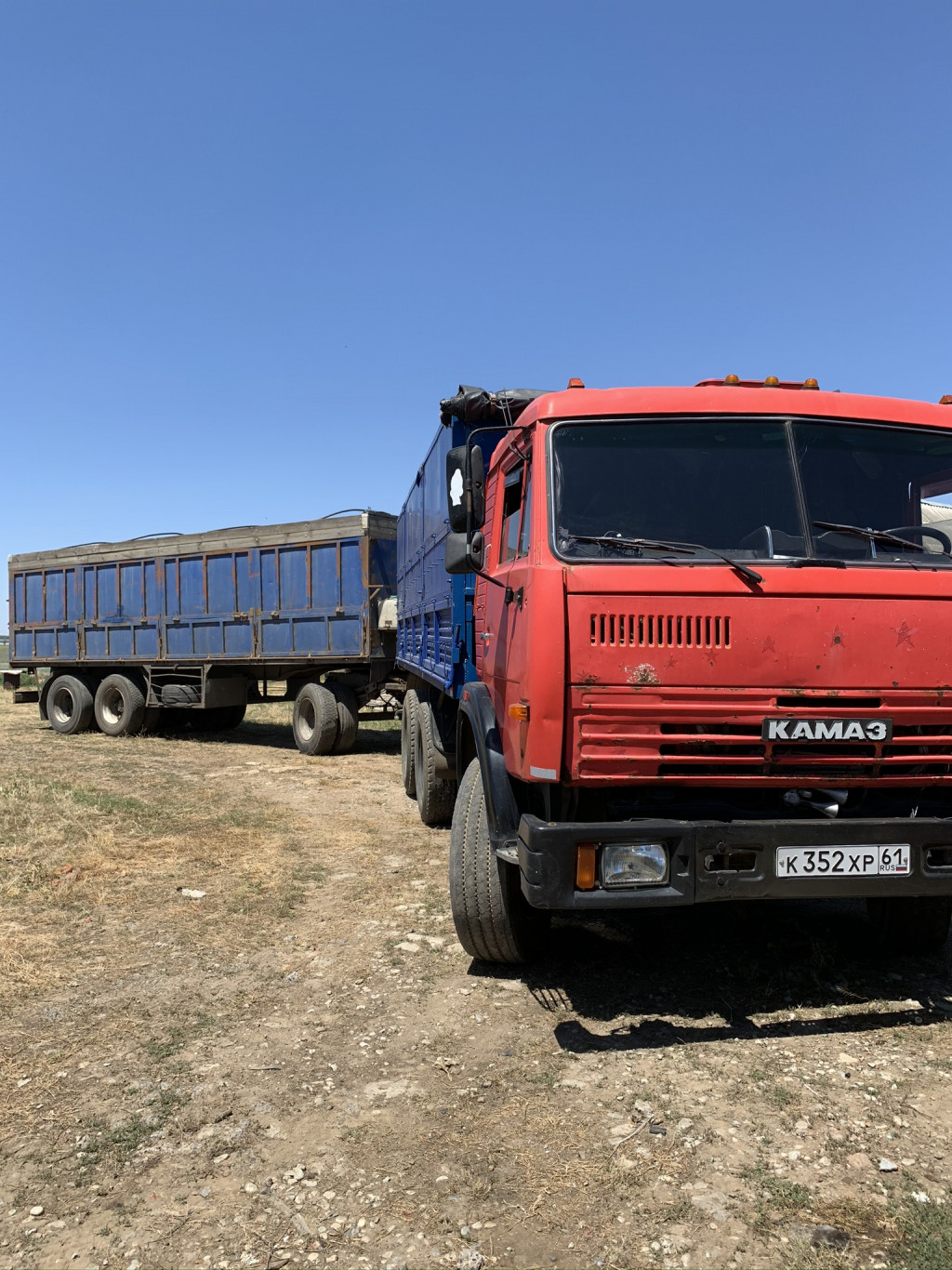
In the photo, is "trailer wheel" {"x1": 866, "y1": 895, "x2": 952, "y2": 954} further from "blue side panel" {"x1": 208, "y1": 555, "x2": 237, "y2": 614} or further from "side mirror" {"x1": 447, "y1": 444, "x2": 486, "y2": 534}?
"blue side panel" {"x1": 208, "y1": 555, "x2": 237, "y2": 614}

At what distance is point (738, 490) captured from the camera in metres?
3.61

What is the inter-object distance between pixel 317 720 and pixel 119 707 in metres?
4.86

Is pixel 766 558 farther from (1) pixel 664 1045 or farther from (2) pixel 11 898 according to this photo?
(2) pixel 11 898

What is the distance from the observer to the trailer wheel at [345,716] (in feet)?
39.2

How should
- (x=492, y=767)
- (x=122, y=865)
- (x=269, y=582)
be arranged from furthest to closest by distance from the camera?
(x=269, y=582) < (x=122, y=865) < (x=492, y=767)

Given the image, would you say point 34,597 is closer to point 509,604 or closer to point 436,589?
point 436,589

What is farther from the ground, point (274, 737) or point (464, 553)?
point (464, 553)

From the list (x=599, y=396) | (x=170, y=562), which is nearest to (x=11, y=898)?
(x=599, y=396)

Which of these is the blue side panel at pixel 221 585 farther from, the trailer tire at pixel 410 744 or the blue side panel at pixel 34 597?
the trailer tire at pixel 410 744

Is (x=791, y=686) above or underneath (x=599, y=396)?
underneath

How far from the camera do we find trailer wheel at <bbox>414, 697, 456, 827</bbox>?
7176 millimetres

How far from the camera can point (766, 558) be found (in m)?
3.39

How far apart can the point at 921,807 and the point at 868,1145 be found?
1295 mm

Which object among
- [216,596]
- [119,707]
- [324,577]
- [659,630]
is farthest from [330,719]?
[659,630]
